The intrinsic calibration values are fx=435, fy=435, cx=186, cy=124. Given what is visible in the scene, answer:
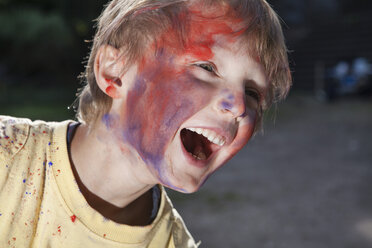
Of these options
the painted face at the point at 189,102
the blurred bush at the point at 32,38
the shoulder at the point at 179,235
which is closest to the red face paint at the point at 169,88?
the painted face at the point at 189,102

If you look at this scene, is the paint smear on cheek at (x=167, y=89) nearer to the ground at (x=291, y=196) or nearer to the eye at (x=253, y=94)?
the eye at (x=253, y=94)

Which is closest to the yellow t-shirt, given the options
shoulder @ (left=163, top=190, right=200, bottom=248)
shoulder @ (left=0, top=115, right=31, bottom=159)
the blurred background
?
shoulder @ (left=0, top=115, right=31, bottom=159)

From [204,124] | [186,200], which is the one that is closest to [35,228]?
[204,124]

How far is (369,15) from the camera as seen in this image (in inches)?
481

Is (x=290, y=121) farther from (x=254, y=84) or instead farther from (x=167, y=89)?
(x=167, y=89)

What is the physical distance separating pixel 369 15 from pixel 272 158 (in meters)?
8.17

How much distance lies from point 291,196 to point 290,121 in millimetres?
4323

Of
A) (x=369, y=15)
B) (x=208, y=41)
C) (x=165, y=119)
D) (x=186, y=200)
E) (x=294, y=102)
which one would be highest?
(x=208, y=41)

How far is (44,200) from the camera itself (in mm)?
1347

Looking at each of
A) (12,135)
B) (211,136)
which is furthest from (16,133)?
(211,136)

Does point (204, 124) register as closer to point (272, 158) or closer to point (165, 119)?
point (165, 119)

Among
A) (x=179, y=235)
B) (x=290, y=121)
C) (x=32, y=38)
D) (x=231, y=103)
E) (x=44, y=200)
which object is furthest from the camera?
(x=32, y=38)

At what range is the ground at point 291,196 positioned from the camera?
3594mm

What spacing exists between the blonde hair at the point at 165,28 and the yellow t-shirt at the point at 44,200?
0.19 m
